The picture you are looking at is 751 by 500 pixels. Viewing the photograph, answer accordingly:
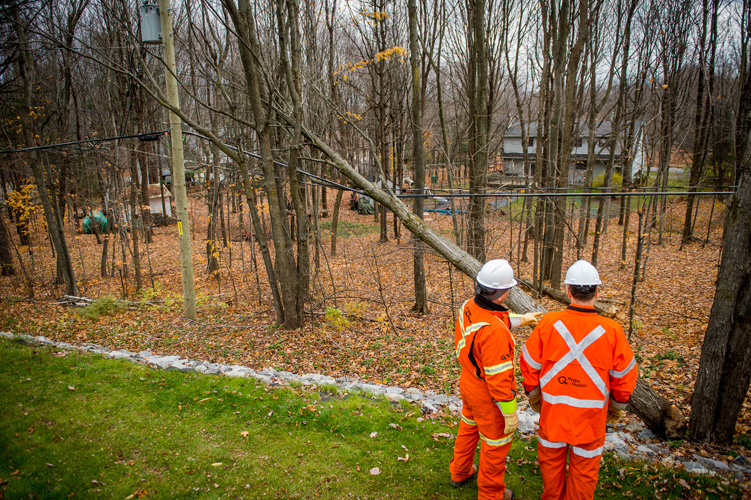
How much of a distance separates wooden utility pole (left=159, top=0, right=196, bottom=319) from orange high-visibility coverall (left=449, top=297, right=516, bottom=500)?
24.5 feet

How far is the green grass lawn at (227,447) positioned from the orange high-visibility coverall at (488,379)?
53 cm

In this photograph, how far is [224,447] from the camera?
13.6 ft

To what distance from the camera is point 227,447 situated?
13.6ft

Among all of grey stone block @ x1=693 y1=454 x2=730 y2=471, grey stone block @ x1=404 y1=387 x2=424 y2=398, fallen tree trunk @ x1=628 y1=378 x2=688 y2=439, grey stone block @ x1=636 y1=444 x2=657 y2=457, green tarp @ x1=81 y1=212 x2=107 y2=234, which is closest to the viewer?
grey stone block @ x1=693 y1=454 x2=730 y2=471

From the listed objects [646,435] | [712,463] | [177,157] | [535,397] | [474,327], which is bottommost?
[646,435]

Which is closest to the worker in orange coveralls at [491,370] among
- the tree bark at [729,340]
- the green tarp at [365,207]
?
the tree bark at [729,340]

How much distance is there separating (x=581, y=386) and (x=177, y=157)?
881cm

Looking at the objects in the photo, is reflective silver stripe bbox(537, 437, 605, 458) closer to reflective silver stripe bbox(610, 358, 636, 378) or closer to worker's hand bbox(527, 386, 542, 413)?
worker's hand bbox(527, 386, 542, 413)

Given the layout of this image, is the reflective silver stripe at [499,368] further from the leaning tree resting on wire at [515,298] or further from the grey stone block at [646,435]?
the grey stone block at [646,435]

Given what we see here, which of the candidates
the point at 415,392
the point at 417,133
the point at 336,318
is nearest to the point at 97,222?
the point at 336,318

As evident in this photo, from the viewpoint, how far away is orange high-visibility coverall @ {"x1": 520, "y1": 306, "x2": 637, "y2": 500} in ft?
9.34

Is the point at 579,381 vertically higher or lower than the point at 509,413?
higher

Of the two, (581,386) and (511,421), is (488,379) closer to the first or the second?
(511,421)

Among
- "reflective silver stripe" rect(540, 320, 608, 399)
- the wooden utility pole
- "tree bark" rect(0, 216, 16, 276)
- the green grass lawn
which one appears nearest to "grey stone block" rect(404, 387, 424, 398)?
the green grass lawn
